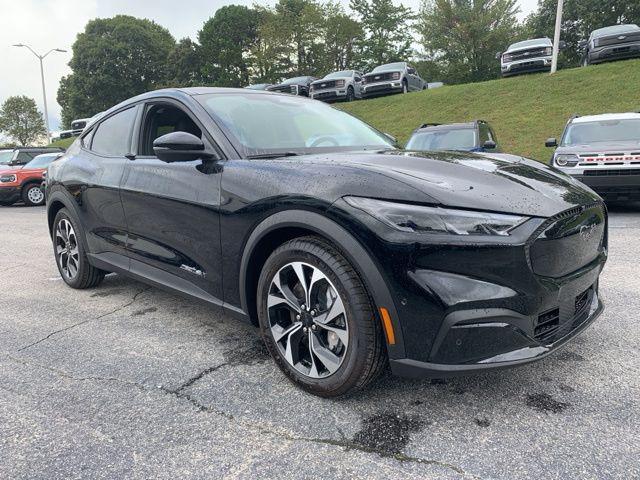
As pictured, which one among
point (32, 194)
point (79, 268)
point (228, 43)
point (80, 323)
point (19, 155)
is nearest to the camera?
point (80, 323)

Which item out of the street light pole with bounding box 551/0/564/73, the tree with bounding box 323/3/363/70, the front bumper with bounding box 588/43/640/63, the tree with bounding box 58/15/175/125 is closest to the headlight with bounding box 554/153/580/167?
the street light pole with bounding box 551/0/564/73

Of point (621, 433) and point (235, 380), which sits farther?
point (235, 380)

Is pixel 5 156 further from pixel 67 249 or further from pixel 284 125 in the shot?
pixel 284 125

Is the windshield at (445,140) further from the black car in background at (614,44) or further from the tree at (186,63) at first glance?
the tree at (186,63)

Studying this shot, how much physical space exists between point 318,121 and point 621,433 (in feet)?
8.37

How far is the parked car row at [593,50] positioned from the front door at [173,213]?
62.6ft

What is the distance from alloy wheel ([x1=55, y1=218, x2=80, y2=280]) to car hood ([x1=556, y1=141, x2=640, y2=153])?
7.24 m

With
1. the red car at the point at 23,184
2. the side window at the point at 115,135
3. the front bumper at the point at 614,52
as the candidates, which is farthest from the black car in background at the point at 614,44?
the side window at the point at 115,135

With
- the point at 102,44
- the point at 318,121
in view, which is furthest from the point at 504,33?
the point at 102,44

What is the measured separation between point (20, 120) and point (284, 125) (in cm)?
5467

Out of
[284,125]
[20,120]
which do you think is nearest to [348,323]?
[284,125]

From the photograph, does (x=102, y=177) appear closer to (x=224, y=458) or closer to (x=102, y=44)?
(x=224, y=458)

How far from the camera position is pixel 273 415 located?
2.29m

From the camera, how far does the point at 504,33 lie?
38.6 m
